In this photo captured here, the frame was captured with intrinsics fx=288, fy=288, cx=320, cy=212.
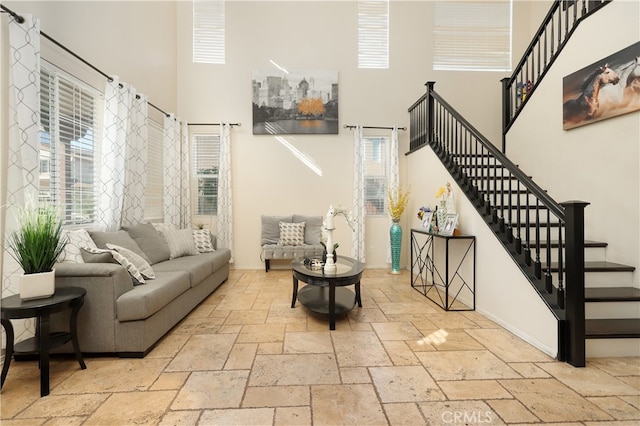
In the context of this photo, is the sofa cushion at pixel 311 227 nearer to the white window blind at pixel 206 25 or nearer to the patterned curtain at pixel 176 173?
the patterned curtain at pixel 176 173

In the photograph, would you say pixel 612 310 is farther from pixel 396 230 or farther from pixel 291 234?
pixel 291 234

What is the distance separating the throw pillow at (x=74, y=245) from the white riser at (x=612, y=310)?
14.5 feet

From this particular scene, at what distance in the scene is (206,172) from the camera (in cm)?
564

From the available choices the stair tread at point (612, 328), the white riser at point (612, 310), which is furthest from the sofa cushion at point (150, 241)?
the white riser at point (612, 310)

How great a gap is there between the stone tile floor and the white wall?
140cm

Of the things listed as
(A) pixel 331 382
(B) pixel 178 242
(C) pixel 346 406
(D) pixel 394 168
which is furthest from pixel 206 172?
(C) pixel 346 406

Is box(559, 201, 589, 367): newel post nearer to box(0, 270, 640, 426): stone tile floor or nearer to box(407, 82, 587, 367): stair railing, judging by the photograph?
box(407, 82, 587, 367): stair railing

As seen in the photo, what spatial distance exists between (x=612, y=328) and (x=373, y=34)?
18.7ft

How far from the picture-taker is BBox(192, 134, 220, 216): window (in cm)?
562

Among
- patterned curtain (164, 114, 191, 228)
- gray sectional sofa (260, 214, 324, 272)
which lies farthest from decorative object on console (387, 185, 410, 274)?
patterned curtain (164, 114, 191, 228)

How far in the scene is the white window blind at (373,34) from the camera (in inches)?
221

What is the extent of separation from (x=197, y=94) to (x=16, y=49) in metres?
3.48

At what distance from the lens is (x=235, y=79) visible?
5.58m

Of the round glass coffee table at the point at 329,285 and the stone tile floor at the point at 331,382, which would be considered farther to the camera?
the round glass coffee table at the point at 329,285
